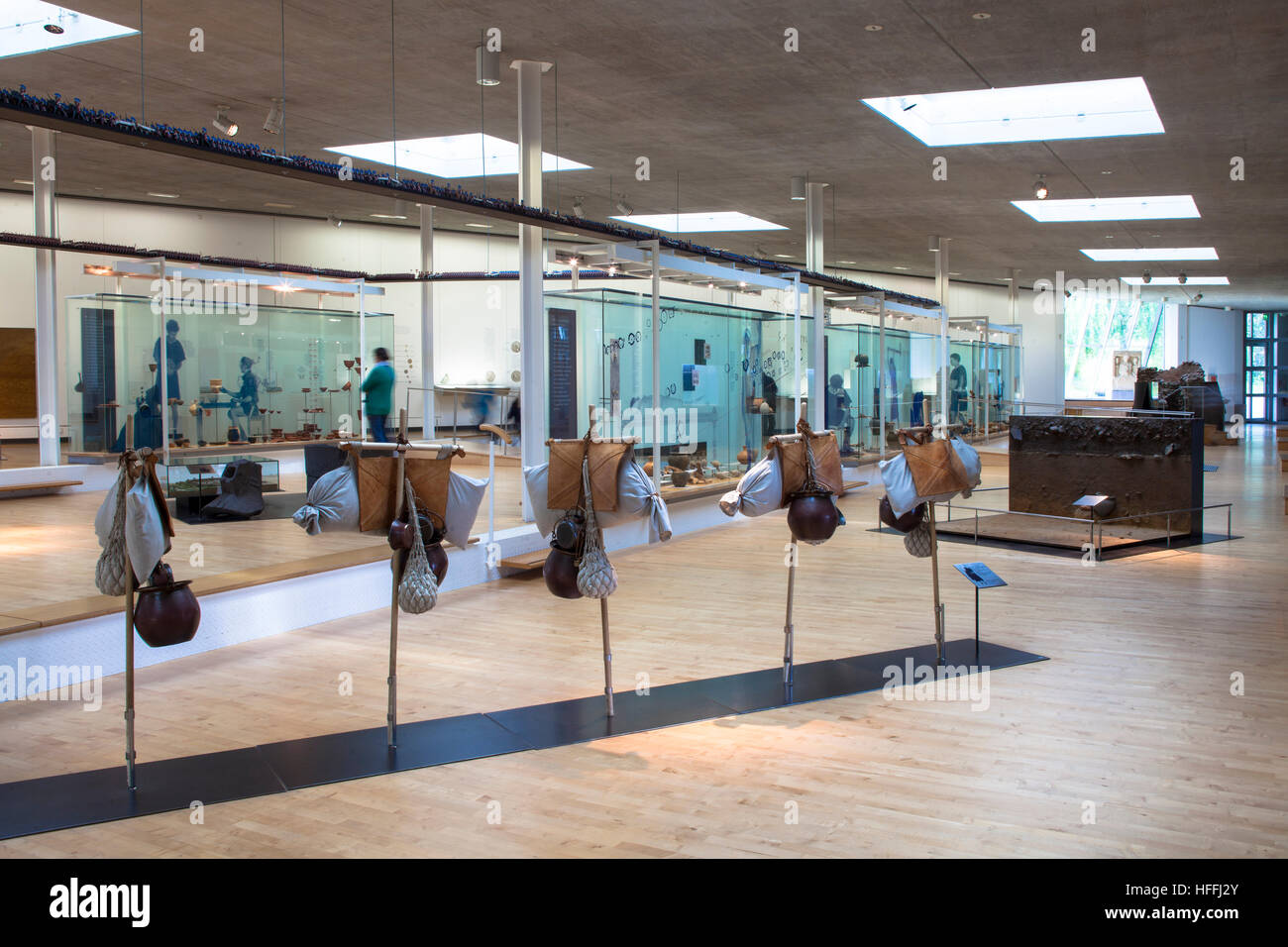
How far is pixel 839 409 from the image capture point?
52.5 ft

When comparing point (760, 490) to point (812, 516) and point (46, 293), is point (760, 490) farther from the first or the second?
point (46, 293)

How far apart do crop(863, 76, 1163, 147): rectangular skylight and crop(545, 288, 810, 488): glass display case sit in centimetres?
297

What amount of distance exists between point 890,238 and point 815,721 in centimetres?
1612

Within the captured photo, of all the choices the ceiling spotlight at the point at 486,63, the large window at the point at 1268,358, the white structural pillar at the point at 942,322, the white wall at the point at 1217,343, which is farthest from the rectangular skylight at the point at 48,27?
the large window at the point at 1268,358

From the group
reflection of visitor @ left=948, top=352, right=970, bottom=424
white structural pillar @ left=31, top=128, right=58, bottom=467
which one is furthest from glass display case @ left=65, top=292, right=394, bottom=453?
reflection of visitor @ left=948, top=352, right=970, bottom=424

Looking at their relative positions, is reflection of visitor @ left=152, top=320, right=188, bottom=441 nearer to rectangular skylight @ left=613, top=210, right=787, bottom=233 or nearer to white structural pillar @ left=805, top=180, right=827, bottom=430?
rectangular skylight @ left=613, top=210, right=787, bottom=233

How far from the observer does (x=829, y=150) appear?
476 inches

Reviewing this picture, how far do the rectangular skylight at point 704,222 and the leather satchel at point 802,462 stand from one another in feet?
39.4

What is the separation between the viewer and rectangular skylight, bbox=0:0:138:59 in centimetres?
819

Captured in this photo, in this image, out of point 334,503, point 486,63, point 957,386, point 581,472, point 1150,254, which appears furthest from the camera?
point 957,386

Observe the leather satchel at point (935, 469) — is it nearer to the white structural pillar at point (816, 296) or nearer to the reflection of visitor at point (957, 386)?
the white structural pillar at point (816, 296)

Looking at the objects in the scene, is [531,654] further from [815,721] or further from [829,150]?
[829,150]

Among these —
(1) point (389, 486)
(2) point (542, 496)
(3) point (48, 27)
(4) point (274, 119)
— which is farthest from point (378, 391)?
(1) point (389, 486)

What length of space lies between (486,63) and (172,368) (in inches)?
232
